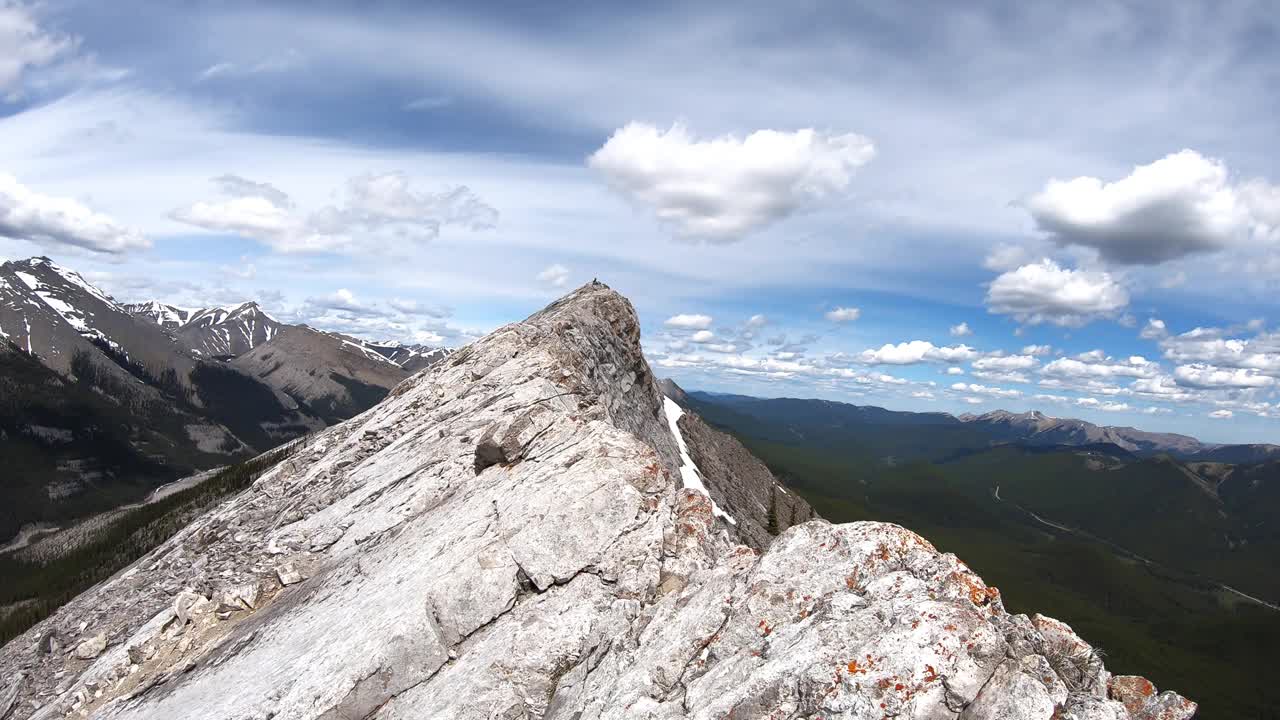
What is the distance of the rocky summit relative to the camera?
42.8 feet

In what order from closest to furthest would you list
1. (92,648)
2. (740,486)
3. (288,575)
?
(288,575), (92,648), (740,486)

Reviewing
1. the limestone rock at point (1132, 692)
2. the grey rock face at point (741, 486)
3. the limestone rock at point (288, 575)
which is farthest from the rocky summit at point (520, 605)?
the grey rock face at point (741, 486)

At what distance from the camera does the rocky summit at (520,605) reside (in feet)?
42.8

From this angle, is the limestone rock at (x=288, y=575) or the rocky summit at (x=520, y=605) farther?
the limestone rock at (x=288, y=575)

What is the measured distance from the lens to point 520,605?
19.6 m

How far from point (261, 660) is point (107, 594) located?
1919cm

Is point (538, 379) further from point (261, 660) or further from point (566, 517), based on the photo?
point (261, 660)

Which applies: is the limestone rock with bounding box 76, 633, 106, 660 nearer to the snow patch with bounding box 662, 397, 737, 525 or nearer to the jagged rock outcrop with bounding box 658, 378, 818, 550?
the snow patch with bounding box 662, 397, 737, 525

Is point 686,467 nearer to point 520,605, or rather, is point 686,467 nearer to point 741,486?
point 741,486

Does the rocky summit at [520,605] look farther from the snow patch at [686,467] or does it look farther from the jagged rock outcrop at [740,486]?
the jagged rock outcrop at [740,486]

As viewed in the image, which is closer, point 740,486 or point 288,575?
point 288,575

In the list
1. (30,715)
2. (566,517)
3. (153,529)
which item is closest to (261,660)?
(566,517)

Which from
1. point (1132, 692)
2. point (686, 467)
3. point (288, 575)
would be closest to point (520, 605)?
point (288, 575)

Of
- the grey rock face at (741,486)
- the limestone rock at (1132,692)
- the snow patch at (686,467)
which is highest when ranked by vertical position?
the limestone rock at (1132,692)
